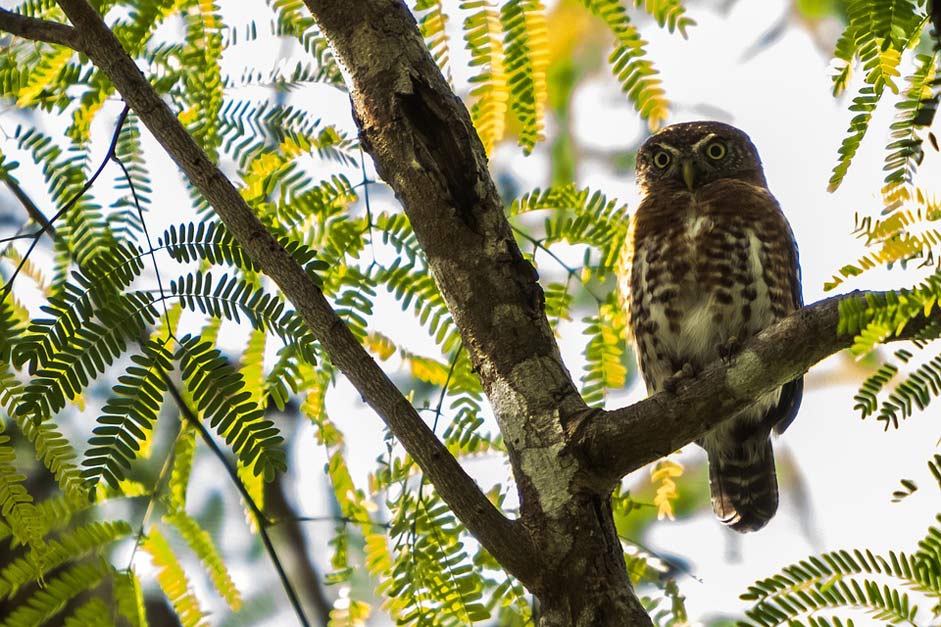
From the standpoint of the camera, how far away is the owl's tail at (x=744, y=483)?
12.8ft

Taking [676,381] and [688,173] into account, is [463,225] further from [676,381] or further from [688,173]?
[688,173]

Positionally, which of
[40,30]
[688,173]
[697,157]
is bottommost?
[40,30]

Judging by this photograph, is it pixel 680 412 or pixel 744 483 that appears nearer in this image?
pixel 680 412

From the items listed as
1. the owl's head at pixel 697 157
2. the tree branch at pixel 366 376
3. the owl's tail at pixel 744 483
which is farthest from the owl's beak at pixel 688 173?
the tree branch at pixel 366 376

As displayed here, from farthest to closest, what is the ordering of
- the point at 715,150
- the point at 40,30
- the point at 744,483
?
1. the point at 715,150
2. the point at 744,483
3. the point at 40,30

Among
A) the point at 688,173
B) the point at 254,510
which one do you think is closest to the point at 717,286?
the point at 688,173

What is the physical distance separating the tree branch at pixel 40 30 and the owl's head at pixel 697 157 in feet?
7.80

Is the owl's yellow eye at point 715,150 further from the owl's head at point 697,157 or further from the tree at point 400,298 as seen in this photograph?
the tree at point 400,298

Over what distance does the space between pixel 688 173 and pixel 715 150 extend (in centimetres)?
21

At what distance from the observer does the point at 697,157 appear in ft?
13.7

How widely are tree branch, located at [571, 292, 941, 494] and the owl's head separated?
6.54 ft

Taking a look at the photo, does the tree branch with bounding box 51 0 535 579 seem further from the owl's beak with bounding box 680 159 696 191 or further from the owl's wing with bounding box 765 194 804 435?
the owl's beak with bounding box 680 159 696 191

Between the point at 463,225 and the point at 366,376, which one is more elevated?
the point at 463,225

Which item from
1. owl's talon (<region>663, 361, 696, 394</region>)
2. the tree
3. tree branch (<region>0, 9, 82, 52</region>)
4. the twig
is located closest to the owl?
the tree
